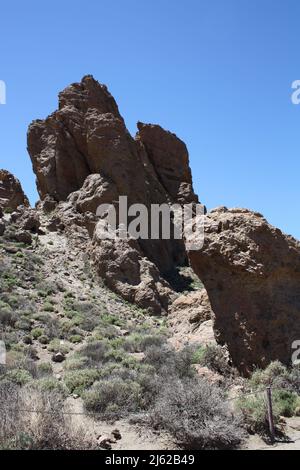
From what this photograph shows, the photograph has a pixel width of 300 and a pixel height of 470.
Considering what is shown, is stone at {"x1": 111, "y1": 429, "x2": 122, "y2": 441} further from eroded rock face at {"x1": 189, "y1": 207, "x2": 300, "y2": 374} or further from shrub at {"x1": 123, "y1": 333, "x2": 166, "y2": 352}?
shrub at {"x1": 123, "y1": 333, "x2": 166, "y2": 352}

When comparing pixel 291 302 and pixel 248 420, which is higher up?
pixel 291 302

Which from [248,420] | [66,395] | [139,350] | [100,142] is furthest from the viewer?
[100,142]

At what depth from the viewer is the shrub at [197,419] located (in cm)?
788

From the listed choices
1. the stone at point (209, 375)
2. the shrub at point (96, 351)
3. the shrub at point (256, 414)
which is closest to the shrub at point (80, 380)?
the shrub at point (96, 351)

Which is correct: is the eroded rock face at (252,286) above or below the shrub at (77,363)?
above

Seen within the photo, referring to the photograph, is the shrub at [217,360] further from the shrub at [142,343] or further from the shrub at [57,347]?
the shrub at [57,347]

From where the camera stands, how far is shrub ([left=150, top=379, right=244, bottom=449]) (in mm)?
7883

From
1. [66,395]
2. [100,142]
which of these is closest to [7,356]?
[66,395]

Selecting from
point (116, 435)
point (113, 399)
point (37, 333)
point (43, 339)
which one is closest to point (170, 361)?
point (113, 399)

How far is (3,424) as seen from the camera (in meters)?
6.96

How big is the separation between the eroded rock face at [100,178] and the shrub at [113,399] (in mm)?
16649

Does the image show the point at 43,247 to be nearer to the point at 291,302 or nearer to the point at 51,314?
the point at 51,314
